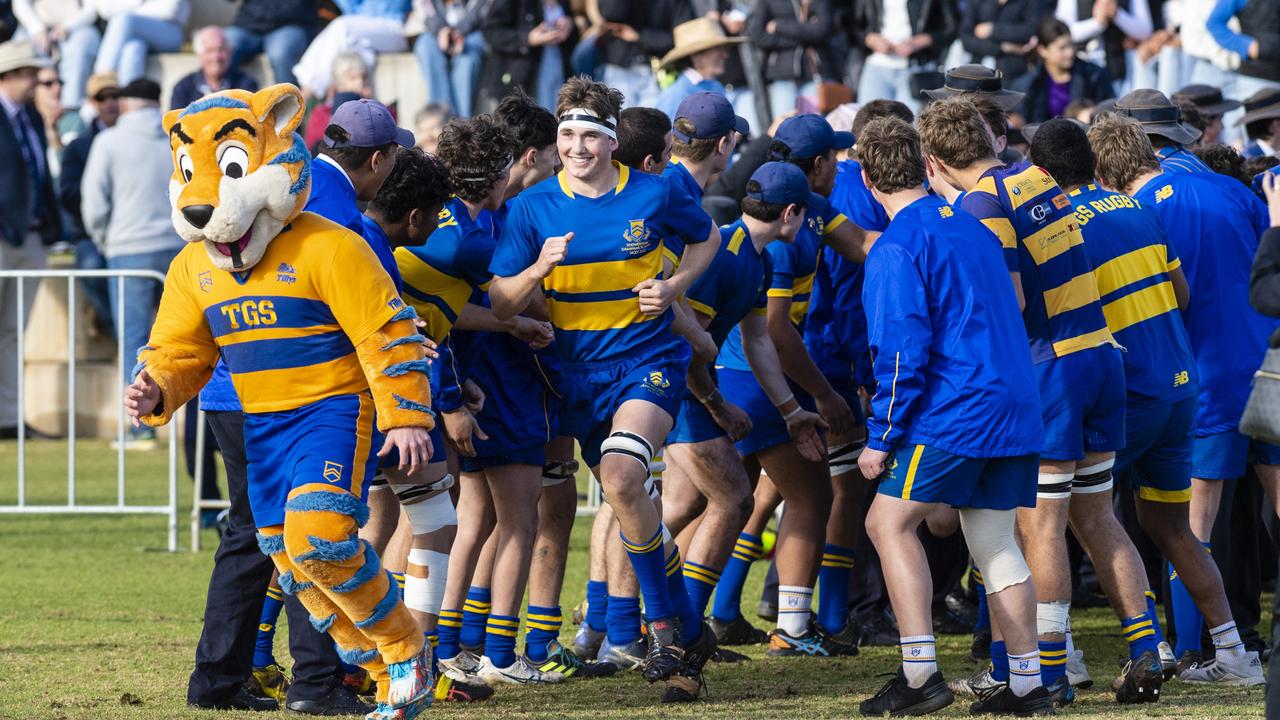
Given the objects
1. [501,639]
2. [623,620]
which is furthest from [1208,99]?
[501,639]

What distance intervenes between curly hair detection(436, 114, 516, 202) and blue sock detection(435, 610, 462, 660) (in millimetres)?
1632

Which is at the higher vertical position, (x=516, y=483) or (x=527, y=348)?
(x=527, y=348)

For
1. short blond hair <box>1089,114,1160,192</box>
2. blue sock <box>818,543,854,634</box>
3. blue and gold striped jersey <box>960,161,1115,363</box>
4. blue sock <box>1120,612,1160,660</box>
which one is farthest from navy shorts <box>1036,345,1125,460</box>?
blue sock <box>818,543,854,634</box>

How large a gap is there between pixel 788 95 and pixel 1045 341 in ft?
26.2

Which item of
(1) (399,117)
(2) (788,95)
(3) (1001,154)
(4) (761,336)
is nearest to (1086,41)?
(2) (788,95)

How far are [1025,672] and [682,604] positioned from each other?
52.7 inches

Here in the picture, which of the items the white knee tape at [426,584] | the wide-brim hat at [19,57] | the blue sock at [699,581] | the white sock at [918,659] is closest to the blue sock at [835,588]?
the blue sock at [699,581]

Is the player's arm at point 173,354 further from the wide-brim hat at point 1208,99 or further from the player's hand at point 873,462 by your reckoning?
the wide-brim hat at point 1208,99

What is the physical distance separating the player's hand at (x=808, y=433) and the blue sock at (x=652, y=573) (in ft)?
3.79

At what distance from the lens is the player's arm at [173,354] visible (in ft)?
18.6

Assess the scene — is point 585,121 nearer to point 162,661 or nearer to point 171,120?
point 171,120

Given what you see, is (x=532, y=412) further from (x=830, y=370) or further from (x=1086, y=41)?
(x=1086, y=41)

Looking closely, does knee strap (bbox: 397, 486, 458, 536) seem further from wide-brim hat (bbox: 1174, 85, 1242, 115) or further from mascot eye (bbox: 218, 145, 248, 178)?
wide-brim hat (bbox: 1174, 85, 1242, 115)

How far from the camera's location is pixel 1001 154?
7891 millimetres
